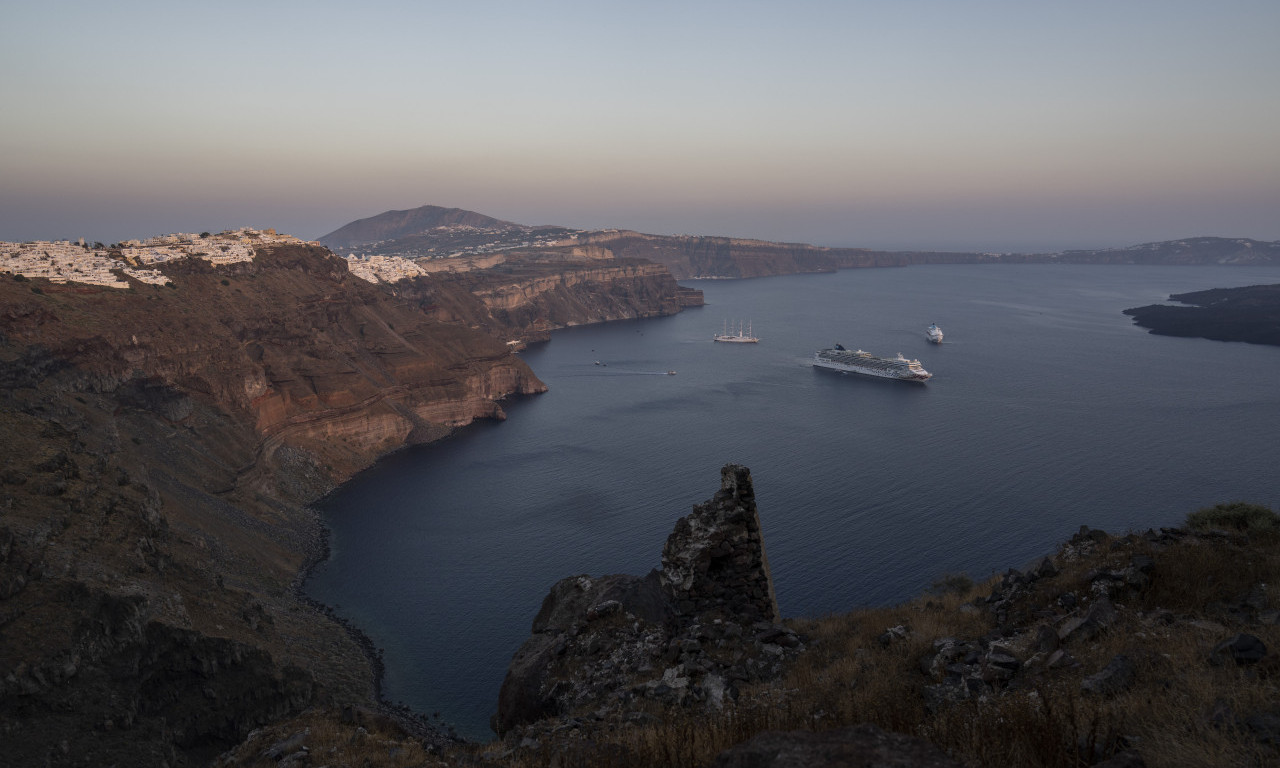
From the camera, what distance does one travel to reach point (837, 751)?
5.62 meters

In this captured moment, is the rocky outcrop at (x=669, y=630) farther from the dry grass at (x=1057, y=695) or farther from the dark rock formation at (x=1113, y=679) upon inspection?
the dark rock formation at (x=1113, y=679)

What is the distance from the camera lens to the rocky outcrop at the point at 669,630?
42.5ft

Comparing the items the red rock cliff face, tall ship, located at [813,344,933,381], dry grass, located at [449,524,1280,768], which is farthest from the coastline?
tall ship, located at [813,344,933,381]

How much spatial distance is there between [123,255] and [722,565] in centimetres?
8645

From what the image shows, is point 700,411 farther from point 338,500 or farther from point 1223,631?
point 1223,631

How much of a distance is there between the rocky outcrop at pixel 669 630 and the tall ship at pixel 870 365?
3689 inches

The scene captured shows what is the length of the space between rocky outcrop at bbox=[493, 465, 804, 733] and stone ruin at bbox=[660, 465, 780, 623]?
0.07 ft

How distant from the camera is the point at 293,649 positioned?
112 ft

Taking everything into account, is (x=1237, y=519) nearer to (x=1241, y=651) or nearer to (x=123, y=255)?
(x=1241, y=651)

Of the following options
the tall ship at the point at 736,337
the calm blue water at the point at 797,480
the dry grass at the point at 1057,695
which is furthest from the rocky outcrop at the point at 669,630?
the tall ship at the point at 736,337

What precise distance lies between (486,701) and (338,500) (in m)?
34.8

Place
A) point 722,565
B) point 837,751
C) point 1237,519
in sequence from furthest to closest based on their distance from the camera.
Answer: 1. point 1237,519
2. point 722,565
3. point 837,751

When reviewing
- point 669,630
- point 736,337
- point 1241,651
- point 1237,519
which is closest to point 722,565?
point 669,630

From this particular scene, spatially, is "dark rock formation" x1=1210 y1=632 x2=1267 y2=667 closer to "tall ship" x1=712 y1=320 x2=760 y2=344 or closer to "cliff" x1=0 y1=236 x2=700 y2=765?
"cliff" x1=0 y1=236 x2=700 y2=765
